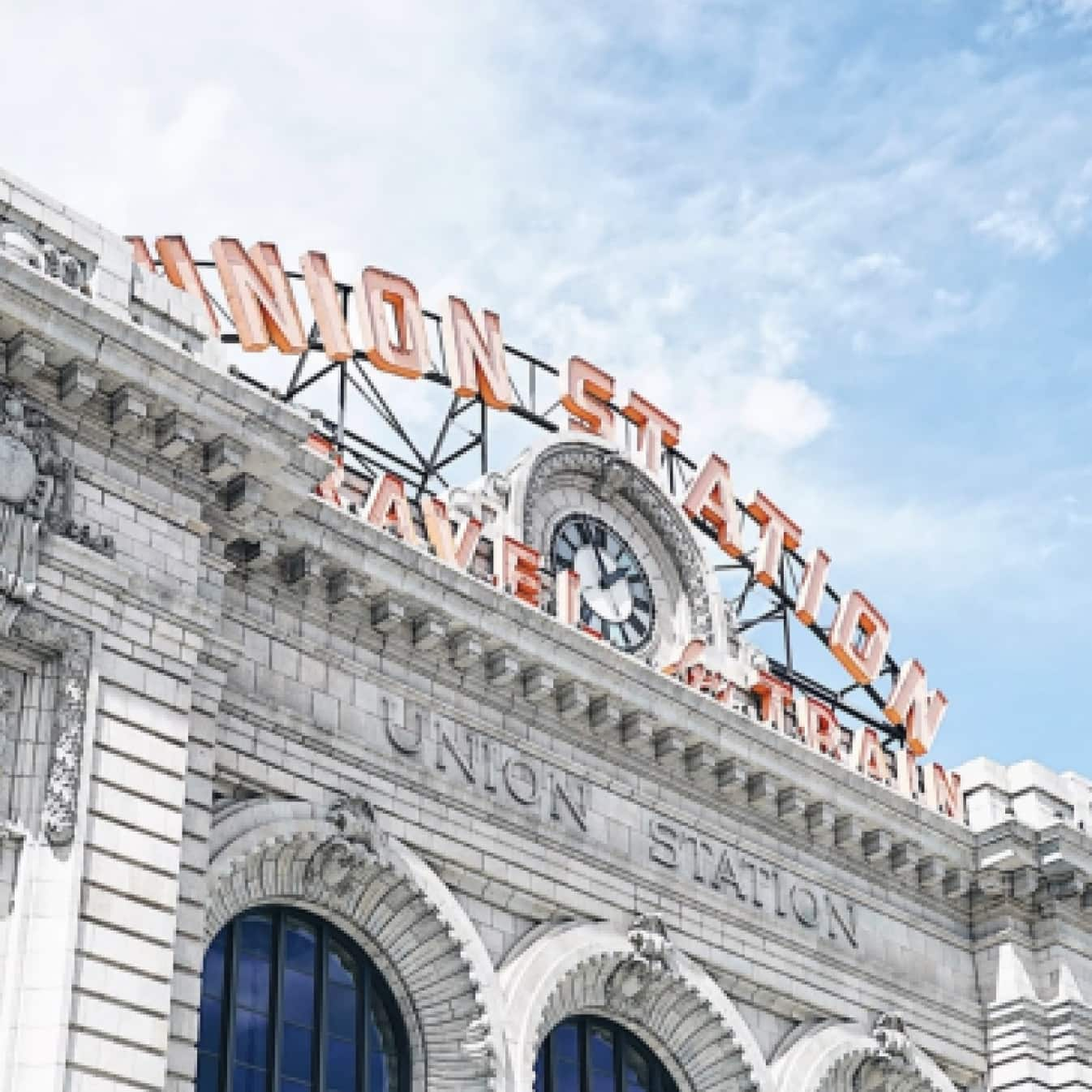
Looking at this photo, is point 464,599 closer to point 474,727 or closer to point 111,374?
point 474,727

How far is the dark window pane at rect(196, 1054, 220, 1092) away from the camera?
3172 centimetres

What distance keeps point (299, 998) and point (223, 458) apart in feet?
25.6

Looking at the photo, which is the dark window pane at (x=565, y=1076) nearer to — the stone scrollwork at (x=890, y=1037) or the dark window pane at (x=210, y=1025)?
the stone scrollwork at (x=890, y=1037)

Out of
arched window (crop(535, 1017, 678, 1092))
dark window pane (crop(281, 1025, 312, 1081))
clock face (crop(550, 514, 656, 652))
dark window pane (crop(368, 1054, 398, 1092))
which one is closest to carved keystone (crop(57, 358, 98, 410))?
dark window pane (crop(281, 1025, 312, 1081))

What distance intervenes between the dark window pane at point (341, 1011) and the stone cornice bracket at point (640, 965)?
16.0 feet

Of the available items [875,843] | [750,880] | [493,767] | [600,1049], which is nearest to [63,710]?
[493,767]

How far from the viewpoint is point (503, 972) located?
1405 inches

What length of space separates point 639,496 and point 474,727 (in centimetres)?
1055

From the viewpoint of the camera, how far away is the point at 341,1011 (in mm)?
34219

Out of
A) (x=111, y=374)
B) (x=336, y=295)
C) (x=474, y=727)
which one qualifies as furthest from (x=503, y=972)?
(x=336, y=295)

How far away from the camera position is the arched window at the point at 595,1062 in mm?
36938

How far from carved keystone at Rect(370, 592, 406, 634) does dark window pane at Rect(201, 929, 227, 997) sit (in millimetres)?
5477

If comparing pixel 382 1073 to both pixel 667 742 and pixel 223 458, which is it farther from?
pixel 223 458

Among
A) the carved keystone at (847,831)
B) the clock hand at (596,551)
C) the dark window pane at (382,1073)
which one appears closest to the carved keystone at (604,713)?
the carved keystone at (847,831)
